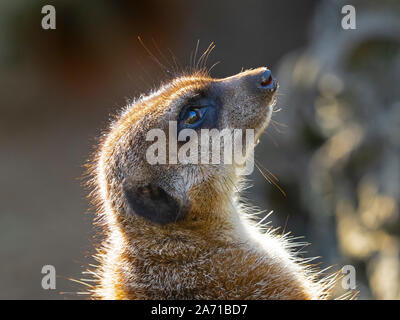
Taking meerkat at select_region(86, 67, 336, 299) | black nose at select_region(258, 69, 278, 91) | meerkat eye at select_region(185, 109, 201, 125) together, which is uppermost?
black nose at select_region(258, 69, 278, 91)

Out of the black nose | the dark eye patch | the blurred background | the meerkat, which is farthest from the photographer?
the blurred background

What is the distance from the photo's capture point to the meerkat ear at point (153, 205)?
8.79 ft

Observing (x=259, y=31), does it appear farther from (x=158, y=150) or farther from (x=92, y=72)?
(x=158, y=150)

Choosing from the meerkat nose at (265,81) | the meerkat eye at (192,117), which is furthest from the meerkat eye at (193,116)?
the meerkat nose at (265,81)

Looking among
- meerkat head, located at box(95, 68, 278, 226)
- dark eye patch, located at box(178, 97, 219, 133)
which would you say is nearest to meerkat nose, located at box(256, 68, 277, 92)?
meerkat head, located at box(95, 68, 278, 226)

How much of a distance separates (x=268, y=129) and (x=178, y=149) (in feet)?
11.8

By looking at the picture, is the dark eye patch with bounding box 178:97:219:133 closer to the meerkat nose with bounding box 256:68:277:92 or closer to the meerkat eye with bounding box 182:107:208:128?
the meerkat eye with bounding box 182:107:208:128

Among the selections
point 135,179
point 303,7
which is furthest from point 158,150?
point 303,7

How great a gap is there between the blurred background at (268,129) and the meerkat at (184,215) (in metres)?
0.53

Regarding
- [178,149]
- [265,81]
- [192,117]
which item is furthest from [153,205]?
[265,81]

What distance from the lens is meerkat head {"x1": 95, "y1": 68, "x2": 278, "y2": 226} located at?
8.92 feet

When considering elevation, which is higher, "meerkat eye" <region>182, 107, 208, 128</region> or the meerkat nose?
the meerkat nose

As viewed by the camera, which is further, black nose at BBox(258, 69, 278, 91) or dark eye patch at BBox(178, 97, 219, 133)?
black nose at BBox(258, 69, 278, 91)

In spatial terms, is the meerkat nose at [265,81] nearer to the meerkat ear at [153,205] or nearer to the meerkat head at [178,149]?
the meerkat head at [178,149]
